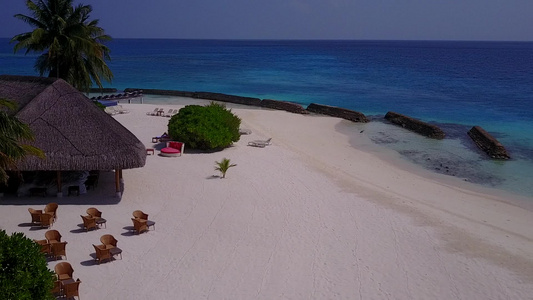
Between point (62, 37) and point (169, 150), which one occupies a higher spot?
point (62, 37)

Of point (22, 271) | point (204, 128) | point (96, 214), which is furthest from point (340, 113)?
point (22, 271)

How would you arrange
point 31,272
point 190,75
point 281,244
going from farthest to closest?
1. point 190,75
2. point 281,244
3. point 31,272

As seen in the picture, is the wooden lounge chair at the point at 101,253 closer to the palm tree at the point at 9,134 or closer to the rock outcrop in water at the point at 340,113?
the palm tree at the point at 9,134

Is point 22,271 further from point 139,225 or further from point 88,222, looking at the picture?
point 88,222

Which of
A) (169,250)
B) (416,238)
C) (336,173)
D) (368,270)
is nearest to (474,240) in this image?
(416,238)

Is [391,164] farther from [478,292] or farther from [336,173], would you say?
[478,292]
